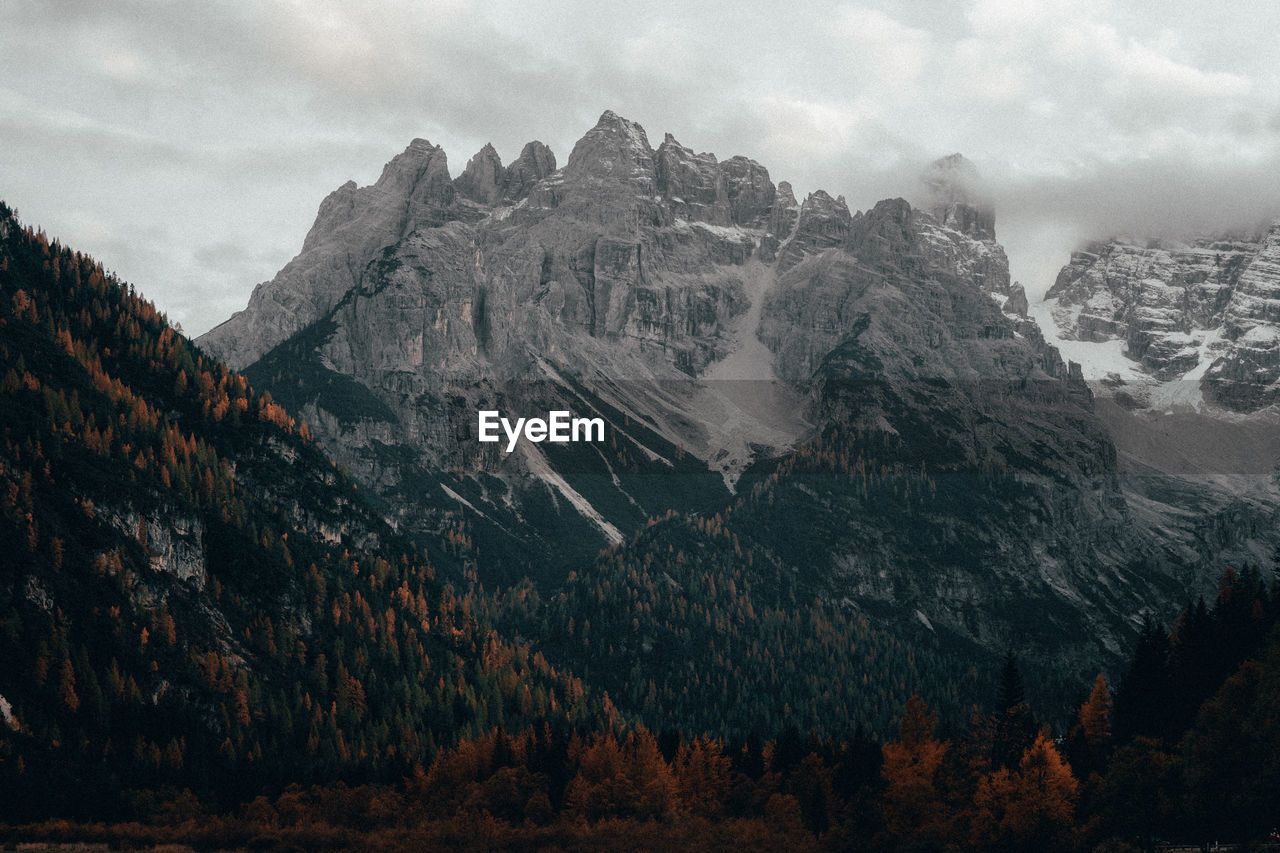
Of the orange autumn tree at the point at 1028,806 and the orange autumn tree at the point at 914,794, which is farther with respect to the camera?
the orange autumn tree at the point at 914,794

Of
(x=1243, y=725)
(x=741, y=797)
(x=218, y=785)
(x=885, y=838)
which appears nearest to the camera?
(x=1243, y=725)

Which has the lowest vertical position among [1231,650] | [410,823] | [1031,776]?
[410,823]

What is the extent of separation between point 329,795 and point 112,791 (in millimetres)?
27293

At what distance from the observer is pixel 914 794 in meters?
151

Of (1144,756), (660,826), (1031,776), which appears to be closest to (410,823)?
(660,826)

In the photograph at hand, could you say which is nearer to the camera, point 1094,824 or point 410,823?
point 1094,824

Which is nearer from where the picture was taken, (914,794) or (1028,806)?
(1028,806)

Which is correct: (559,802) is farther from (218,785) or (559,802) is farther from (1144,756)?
(1144,756)

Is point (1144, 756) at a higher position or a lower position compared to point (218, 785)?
higher

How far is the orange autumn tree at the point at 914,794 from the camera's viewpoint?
144 m

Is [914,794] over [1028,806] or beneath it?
beneath

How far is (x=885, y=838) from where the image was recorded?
149 meters

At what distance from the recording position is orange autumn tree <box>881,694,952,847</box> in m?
144

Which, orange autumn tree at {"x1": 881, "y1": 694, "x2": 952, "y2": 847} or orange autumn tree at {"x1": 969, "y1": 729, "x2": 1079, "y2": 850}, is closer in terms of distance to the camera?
orange autumn tree at {"x1": 969, "y1": 729, "x2": 1079, "y2": 850}
